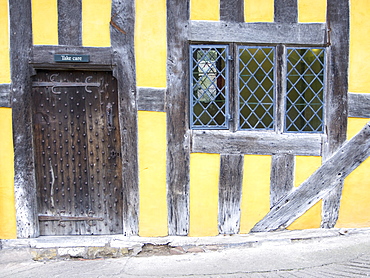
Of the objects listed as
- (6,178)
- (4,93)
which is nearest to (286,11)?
(4,93)

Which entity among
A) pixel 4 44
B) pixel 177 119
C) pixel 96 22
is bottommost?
pixel 177 119

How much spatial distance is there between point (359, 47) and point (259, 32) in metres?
1.04

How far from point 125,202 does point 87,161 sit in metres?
0.60

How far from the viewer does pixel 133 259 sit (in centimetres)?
352

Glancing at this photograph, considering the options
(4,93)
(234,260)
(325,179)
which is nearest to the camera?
(234,260)

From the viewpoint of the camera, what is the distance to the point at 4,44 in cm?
341

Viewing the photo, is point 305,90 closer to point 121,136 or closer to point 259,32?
point 259,32

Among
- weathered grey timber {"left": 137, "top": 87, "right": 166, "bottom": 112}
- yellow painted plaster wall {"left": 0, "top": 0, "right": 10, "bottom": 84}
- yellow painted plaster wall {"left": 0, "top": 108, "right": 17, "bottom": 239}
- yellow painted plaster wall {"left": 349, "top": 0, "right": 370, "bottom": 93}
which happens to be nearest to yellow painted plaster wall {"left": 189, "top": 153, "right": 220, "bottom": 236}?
weathered grey timber {"left": 137, "top": 87, "right": 166, "bottom": 112}

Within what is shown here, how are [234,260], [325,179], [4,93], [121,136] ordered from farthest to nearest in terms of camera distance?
[325,179] → [121,136] → [4,93] → [234,260]

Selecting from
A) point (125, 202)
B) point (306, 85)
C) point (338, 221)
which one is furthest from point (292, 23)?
point (125, 202)

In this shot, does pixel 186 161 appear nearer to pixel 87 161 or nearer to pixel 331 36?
pixel 87 161

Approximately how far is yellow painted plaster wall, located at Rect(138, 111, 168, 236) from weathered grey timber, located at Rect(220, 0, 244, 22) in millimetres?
1166

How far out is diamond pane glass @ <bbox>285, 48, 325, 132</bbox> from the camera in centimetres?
360

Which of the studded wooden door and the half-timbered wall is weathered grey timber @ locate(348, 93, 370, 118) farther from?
the studded wooden door
